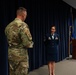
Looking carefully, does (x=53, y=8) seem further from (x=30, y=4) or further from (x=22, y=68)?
(x=22, y=68)

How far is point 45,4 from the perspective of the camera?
6.88 metres

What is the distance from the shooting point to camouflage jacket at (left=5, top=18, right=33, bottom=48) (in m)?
2.88

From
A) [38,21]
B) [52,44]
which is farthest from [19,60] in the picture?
[38,21]

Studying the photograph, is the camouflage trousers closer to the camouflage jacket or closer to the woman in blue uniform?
the camouflage jacket

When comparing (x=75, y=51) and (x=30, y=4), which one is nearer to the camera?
(x=30, y=4)

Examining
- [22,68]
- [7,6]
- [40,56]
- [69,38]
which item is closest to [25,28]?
[22,68]

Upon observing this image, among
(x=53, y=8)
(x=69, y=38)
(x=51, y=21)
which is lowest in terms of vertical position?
(x=69, y=38)

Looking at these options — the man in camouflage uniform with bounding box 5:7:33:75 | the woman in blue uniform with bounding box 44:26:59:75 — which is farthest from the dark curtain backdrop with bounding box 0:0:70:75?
the man in camouflage uniform with bounding box 5:7:33:75

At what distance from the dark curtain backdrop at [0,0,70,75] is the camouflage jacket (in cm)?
144

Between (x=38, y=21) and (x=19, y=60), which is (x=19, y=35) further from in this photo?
(x=38, y=21)

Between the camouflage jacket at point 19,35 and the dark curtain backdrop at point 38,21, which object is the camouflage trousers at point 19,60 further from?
the dark curtain backdrop at point 38,21

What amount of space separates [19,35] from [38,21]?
3444mm

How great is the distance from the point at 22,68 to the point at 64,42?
620 cm

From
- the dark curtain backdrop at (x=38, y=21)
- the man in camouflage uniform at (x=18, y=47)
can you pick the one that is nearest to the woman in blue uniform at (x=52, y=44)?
the dark curtain backdrop at (x=38, y=21)
